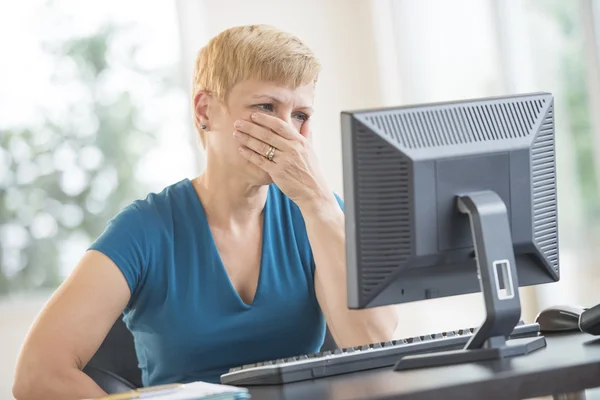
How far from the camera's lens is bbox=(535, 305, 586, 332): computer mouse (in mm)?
1594

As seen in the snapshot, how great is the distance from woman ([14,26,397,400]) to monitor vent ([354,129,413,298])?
1.43 ft

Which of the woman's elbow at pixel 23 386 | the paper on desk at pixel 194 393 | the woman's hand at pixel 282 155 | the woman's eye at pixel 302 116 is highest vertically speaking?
→ the woman's eye at pixel 302 116

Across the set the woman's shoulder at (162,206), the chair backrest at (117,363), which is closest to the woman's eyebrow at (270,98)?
the woman's shoulder at (162,206)

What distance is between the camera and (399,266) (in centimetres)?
133

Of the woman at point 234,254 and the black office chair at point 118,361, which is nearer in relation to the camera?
the woman at point 234,254

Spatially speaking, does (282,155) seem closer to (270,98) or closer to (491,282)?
(270,98)

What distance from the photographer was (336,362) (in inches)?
54.3

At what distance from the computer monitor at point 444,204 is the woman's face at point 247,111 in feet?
1.63

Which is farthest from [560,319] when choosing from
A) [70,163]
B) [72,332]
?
[70,163]

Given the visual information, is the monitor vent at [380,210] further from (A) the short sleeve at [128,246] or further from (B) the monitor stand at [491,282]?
(A) the short sleeve at [128,246]

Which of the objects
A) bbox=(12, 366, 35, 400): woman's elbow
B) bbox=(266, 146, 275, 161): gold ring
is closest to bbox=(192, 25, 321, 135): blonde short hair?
bbox=(266, 146, 275, 161): gold ring

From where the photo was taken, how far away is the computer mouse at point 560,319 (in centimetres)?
159

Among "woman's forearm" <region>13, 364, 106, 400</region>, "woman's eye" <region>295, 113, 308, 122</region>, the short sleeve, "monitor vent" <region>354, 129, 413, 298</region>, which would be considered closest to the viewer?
"monitor vent" <region>354, 129, 413, 298</region>

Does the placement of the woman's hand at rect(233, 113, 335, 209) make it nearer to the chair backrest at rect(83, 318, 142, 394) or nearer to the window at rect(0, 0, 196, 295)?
the chair backrest at rect(83, 318, 142, 394)
